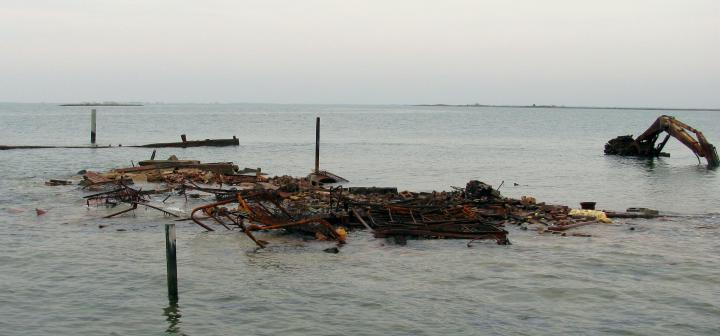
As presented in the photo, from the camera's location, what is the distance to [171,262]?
1130 cm

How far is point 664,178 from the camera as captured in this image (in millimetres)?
34688

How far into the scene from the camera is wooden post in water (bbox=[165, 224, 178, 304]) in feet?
35.8

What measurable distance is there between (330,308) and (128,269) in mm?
4822

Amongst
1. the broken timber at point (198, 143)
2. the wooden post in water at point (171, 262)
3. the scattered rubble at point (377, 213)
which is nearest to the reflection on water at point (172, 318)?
the wooden post in water at point (171, 262)

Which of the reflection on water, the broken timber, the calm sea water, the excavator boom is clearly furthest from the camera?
the broken timber

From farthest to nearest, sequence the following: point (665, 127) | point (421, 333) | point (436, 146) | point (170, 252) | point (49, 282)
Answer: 1. point (436, 146)
2. point (665, 127)
3. point (49, 282)
4. point (170, 252)
5. point (421, 333)

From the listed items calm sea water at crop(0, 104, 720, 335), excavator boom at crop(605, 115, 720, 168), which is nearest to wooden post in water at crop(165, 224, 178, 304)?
calm sea water at crop(0, 104, 720, 335)

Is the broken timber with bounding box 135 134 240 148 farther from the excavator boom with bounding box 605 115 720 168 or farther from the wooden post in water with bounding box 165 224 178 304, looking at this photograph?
the wooden post in water with bounding box 165 224 178 304

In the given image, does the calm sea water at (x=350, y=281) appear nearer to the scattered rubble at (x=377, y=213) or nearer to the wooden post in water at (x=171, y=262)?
the wooden post in water at (x=171, y=262)

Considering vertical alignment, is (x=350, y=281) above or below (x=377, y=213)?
below

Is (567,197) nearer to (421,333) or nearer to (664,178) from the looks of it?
(664,178)

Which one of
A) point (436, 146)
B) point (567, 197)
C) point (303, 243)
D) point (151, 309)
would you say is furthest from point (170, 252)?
point (436, 146)

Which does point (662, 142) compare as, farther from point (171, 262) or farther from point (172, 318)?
point (172, 318)

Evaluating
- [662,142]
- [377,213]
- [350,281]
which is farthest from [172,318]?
[662,142]
